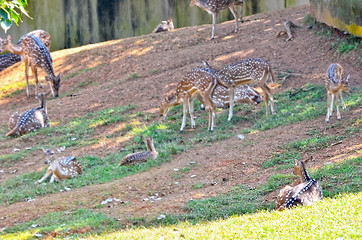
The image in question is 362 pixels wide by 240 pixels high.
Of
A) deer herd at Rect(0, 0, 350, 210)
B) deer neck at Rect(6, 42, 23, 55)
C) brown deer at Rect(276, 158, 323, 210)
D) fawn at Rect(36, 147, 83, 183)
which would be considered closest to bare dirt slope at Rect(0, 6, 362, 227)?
deer herd at Rect(0, 0, 350, 210)

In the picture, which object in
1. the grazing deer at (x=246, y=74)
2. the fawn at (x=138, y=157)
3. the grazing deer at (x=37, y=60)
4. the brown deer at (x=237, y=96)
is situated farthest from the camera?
the grazing deer at (x=37, y=60)

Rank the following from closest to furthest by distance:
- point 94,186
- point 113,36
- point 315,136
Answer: point 94,186 → point 315,136 → point 113,36

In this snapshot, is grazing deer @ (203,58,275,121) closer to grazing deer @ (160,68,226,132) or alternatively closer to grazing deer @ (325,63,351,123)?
grazing deer @ (160,68,226,132)

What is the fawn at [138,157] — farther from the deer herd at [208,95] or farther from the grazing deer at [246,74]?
the grazing deer at [246,74]

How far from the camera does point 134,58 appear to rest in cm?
1894

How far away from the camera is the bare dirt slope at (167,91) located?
9.88m

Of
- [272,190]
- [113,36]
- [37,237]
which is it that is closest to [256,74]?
[272,190]

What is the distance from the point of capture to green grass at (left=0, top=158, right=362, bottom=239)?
6.88 m

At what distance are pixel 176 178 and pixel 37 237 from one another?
320 centimetres

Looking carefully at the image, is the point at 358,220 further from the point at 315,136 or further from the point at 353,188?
the point at 315,136

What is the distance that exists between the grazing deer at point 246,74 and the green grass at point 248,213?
4.45m

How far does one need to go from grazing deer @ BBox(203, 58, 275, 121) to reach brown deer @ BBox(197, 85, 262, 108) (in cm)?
51

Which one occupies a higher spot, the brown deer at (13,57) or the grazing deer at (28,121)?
the brown deer at (13,57)

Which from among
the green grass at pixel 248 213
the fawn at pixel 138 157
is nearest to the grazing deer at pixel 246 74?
the fawn at pixel 138 157
